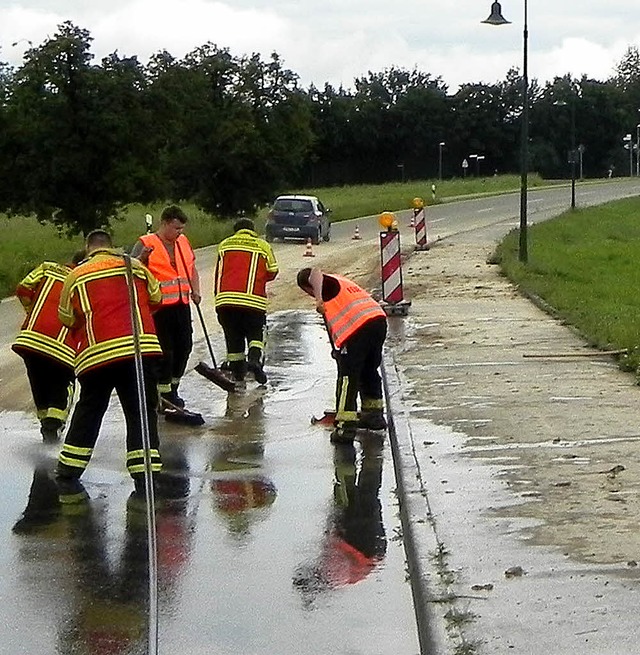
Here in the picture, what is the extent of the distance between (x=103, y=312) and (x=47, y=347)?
1950 mm

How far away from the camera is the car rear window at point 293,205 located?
37.9 metres

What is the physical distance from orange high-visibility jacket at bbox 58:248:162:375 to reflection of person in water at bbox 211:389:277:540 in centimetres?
99

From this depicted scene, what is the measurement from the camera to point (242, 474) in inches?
359

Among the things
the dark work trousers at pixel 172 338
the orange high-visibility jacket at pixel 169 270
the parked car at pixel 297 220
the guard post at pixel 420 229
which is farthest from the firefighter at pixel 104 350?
the parked car at pixel 297 220

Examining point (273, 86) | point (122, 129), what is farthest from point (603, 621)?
point (273, 86)

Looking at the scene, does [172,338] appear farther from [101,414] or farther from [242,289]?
[101,414]

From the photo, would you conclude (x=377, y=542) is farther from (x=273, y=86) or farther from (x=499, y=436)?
(x=273, y=86)

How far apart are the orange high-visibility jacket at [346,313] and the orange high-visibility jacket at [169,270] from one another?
161cm

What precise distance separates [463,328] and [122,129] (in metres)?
15.4

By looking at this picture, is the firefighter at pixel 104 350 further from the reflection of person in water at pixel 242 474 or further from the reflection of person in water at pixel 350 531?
the reflection of person in water at pixel 350 531

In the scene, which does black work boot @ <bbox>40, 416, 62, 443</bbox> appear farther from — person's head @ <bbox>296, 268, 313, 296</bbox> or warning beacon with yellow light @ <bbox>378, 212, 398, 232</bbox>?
warning beacon with yellow light @ <bbox>378, 212, 398, 232</bbox>

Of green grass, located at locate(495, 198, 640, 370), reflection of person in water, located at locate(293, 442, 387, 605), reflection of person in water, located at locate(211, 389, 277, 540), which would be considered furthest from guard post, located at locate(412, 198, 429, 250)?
reflection of person in water, located at locate(293, 442, 387, 605)

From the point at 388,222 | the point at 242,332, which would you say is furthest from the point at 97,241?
the point at 388,222

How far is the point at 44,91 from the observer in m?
31.1
